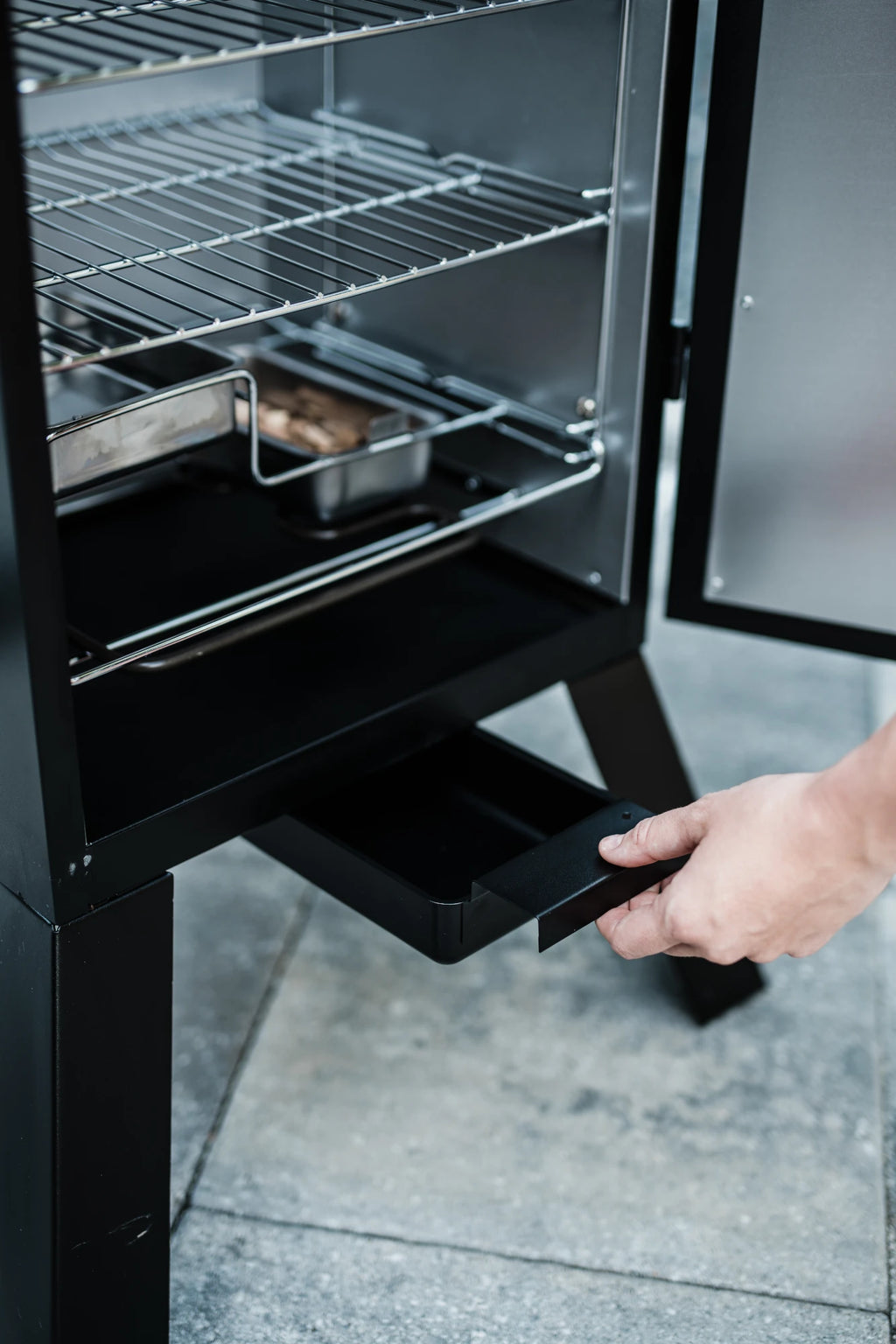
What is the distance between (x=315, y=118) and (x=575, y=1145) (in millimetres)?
1252

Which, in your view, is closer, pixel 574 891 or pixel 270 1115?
pixel 574 891

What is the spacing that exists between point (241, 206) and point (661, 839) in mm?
846

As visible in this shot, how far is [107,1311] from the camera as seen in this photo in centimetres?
121

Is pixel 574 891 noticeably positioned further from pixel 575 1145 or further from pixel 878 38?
pixel 878 38

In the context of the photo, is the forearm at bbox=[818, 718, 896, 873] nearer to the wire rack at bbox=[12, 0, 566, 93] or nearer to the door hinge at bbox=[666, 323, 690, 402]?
the door hinge at bbox=[666, 323, 690, 402]

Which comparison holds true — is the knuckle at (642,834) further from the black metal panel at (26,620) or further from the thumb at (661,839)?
the black metal panel at (26,620)

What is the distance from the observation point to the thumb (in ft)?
3.71

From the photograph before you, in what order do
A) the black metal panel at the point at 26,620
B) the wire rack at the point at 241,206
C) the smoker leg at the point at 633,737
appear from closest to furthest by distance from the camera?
the black metal panel at the point at 26,620 → the wire rack at the point at 241,206 → the smoker leg at the point at 633,737

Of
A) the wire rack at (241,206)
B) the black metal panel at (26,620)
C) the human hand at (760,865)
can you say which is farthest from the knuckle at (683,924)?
the wire rack at (241,206)

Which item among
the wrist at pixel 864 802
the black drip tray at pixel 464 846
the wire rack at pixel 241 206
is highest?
the wire rack at pixel 241 206

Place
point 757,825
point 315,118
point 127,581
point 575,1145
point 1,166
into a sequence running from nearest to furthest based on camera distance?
point 1,166 → point 757,825 → point 127,581 → point 575,1145 → point 315,118

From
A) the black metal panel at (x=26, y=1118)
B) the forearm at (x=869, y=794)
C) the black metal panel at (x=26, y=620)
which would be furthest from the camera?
the black metal panel at (x=26, y=1118)

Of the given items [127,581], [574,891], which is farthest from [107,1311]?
[127,581]

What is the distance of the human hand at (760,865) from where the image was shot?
Result: 1052mm
